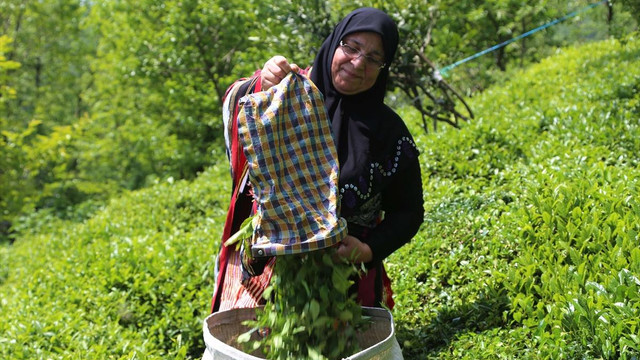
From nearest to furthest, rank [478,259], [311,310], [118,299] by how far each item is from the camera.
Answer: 1. [311,310]
2. [478,259]
3. [118,299]

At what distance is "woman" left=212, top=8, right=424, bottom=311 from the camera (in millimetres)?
2293

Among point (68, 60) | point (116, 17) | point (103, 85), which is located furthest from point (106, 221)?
point (68, 60)

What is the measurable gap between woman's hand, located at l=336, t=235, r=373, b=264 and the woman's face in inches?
22.4

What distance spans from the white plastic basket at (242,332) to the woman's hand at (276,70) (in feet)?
2.89

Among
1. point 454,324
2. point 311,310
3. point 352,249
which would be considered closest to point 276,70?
point 352,249

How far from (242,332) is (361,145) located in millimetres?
859

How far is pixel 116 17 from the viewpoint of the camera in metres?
15.6

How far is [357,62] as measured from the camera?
2287 millimetres

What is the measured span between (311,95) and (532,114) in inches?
176

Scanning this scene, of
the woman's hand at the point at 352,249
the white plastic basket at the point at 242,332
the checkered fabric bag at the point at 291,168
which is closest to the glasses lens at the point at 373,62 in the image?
the checkered fabric bag at the point at 291,168

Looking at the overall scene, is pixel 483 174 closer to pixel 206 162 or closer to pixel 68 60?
pixel 206 162

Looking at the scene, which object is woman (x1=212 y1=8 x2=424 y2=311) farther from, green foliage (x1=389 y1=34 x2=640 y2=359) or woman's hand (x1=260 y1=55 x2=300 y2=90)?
green foliage (x1=389 y1=34 x2=640 y2=359)

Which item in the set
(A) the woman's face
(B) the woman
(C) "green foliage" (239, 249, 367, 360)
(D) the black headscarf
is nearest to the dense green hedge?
(B) the woman

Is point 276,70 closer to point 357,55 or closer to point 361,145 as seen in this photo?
point 357,55
